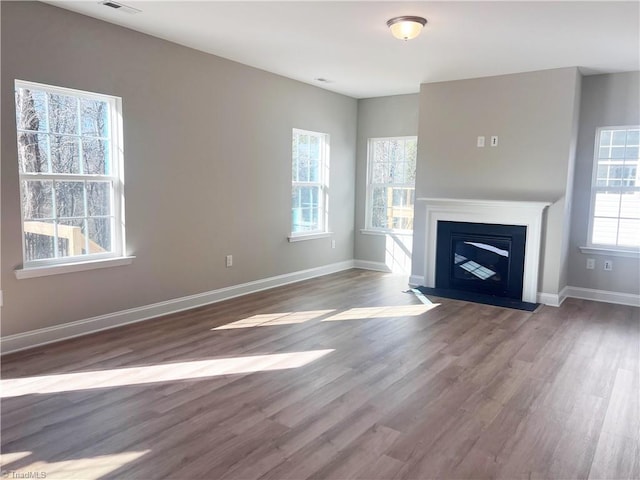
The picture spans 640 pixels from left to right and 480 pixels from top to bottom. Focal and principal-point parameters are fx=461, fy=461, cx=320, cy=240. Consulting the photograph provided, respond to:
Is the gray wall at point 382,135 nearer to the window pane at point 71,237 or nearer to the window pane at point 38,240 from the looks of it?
the window pane at point 71,237

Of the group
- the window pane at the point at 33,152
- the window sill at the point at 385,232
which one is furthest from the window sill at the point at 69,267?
the window sill at the point at 385,232

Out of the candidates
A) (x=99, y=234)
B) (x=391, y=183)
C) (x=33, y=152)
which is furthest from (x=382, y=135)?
(x=33, y=152)

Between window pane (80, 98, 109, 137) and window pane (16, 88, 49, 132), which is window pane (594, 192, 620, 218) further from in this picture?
window pane (16, 88, 49, 132)

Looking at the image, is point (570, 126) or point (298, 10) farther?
point (570, 126)

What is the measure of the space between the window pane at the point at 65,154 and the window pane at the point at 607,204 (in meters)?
5.37

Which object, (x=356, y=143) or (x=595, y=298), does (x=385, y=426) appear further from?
(x=356, y=143)

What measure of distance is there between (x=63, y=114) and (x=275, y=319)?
249cm

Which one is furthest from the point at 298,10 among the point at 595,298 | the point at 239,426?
the point at 595,298

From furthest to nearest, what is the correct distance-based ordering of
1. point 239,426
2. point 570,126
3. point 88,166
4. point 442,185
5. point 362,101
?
point 362,101 < point 442,185 < point 570,126 < point 88,166 < point 239,426

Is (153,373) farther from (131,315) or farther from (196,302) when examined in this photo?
(196,302)

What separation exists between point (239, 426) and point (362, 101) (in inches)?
220

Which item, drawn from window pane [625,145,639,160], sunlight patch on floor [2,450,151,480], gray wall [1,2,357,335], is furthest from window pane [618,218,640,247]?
sunlight patch on floor [2,450,151,480]

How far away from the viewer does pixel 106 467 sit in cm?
Answer: 207

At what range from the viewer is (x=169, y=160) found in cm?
437
